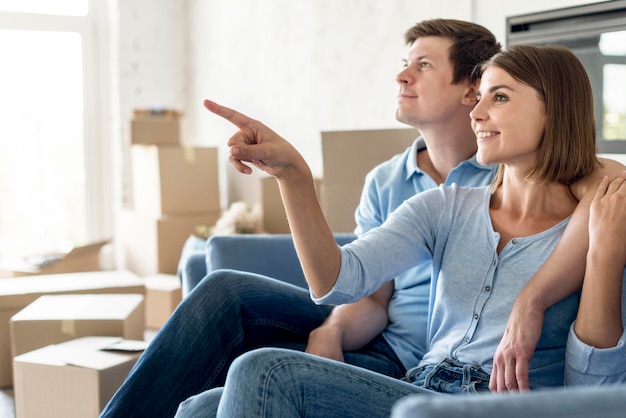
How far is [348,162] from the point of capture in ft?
8.05

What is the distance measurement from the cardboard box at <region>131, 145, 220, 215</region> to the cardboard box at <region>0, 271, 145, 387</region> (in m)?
0.89

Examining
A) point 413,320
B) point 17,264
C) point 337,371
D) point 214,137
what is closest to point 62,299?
point 17,264

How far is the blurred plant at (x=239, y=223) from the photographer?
361 centimetres

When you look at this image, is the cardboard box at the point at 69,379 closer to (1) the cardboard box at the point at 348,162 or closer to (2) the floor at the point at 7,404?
(2) the floor at the point at 7,404

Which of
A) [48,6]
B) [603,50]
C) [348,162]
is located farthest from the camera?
[48,6]

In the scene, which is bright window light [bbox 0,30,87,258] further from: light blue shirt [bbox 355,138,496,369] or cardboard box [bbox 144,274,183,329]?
light blue shirt [bbox 355,138,496,369]

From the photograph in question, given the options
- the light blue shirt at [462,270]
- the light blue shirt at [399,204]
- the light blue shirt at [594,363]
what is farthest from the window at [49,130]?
the light blue shirt at [594,363]

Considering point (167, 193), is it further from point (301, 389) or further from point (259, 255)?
point (301, 389)

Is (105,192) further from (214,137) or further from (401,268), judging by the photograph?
(401,268)

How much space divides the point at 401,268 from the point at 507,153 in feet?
0.95

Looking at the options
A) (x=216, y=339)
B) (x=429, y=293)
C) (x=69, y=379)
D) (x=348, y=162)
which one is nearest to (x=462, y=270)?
(x=429, y=293)

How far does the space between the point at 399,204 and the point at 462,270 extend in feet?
1.29

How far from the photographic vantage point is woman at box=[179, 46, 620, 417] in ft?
4.50

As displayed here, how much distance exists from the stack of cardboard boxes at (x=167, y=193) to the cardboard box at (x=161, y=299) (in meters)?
0.24
